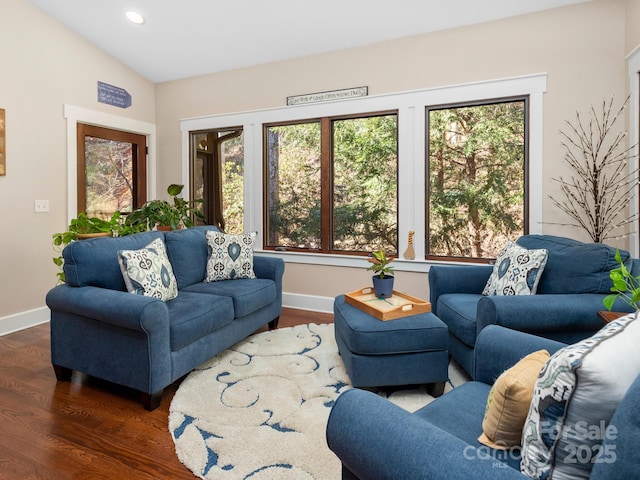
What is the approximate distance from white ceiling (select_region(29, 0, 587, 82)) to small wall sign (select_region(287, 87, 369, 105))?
406mm

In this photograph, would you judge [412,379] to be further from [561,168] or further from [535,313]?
[561,168]

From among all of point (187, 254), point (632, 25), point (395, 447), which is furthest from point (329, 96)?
point (395, 447)

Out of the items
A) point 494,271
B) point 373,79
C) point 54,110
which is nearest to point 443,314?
point 494,271

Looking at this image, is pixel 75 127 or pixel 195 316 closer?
pixel 195 316

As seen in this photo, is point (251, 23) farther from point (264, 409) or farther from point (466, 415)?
point (466, 415)

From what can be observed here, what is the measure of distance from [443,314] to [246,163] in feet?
9.09

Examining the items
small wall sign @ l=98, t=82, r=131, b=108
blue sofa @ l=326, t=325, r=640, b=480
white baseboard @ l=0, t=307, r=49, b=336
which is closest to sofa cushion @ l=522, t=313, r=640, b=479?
blue sofa @ l=326, t=325, r=640, b=480

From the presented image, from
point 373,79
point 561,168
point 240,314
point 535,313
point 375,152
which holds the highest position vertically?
point 373,79

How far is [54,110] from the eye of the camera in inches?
152

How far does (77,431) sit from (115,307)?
2.01 feet

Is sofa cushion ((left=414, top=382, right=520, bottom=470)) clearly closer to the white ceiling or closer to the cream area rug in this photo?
the cream area rug

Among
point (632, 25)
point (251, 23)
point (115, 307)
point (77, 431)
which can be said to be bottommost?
point (77, 431)

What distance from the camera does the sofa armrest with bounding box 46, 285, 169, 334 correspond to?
2064mm

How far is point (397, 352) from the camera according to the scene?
2195mm
